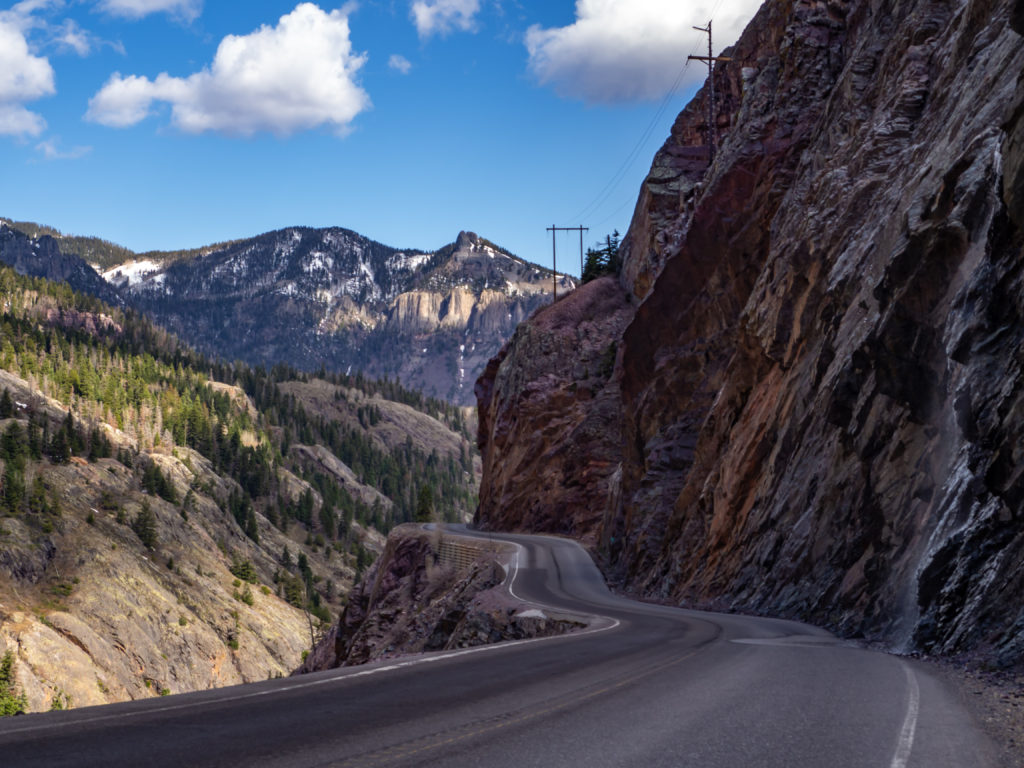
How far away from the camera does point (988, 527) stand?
16.0 meters

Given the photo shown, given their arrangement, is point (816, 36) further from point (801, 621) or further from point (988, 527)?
point (988, 527)

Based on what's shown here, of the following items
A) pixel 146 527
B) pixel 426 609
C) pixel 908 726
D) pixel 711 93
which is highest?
pixel 711 93

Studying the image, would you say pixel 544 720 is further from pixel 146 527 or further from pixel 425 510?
pixel 146 527

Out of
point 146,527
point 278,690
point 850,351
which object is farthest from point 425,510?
point 146,527

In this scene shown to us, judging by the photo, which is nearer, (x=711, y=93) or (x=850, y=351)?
(x=850, y=351)

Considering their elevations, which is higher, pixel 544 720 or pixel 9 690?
pixel 544 720

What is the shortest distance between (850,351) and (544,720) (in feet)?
63.4

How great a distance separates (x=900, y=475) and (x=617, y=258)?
195 feet

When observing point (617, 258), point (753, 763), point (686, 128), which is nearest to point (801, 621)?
point (753, 763)

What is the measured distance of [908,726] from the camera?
9242 mm

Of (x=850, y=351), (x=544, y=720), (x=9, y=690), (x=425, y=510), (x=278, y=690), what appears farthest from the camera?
(x=9, y=690)

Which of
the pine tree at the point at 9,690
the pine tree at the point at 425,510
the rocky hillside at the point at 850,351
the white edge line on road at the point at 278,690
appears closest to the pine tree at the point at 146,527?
the pine tree at the point at 9,690

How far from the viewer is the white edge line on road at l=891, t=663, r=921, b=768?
25.7 feet

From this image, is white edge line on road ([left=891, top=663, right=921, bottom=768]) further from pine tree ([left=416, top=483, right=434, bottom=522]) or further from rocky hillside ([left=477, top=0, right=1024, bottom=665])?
pine tree ([left=416, top=483, right=434, bottom=522])
